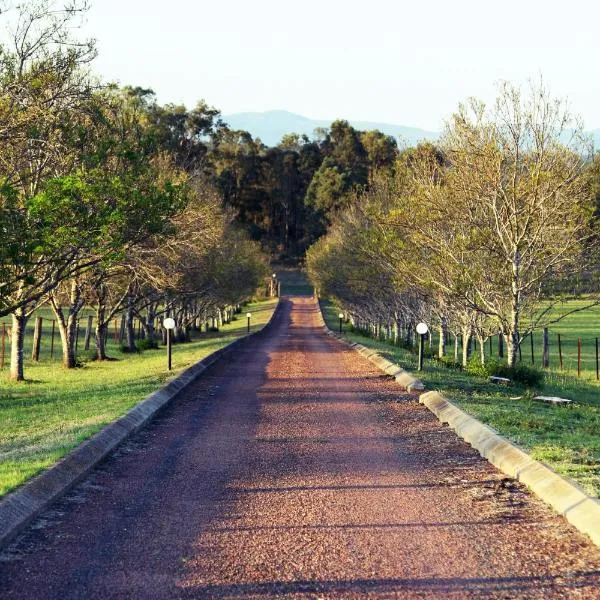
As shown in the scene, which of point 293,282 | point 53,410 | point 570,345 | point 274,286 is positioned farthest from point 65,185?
point 293,282

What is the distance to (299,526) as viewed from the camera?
738 cm

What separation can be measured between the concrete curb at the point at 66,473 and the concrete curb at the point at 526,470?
4540mm

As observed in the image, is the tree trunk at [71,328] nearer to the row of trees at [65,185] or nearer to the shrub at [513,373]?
the row of trees at [65,185]

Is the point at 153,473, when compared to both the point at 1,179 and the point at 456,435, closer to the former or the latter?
the point at 456,435

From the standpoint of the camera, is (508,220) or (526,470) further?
(508,220)

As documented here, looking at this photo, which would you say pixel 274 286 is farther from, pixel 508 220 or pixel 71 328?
pixel 508 220

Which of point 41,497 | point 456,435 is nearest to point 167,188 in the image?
point 456,435

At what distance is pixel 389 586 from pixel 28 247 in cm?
1312

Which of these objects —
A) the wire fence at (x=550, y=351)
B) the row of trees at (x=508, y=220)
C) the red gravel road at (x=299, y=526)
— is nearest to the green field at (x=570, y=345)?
the wire fence at (x=550, y=351)

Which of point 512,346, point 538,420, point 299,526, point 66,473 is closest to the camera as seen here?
point 299,526

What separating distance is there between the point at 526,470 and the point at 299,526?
289 centimetres

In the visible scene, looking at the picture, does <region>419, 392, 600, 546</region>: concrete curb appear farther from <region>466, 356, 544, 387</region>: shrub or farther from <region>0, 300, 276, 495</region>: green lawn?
<region>466, 356, 544, 387</region>: shrub

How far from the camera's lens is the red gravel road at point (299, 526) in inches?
233

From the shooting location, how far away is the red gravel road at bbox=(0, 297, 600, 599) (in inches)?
233
